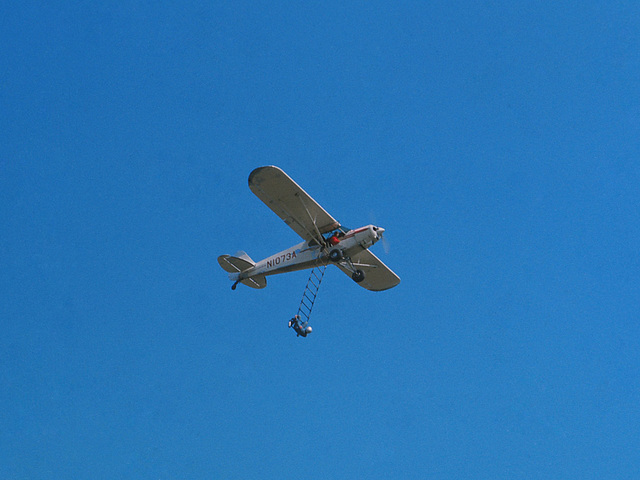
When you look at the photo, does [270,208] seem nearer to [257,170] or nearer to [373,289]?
[257,170]

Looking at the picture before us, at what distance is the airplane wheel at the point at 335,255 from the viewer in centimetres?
2605

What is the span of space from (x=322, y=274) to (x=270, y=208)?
3516 millimetres

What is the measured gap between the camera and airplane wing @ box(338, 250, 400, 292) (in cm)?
3002

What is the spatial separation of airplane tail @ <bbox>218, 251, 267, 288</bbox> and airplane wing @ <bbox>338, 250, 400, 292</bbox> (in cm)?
377

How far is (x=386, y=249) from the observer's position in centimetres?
2567

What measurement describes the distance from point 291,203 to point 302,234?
5.91 feet

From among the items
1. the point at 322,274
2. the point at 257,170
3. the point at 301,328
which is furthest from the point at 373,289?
the point at 257,170

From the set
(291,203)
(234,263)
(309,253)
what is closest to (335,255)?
(309,253)

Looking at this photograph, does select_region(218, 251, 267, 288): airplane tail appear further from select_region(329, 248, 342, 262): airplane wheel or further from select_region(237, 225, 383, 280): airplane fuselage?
select_region(329, 248, 342, 262): airplane wheel

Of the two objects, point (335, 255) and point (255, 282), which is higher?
point (255, 282)

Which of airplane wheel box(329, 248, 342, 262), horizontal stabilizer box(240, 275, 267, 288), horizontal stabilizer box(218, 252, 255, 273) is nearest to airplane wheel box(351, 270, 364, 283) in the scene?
airplane wheel box(329, 248, 342, 262)

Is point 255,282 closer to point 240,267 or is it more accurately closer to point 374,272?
point 240,267

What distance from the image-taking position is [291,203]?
25.6 meters

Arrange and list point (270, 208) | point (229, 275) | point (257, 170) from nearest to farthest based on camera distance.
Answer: point (257, 170), point (270, 208), point (229, 275)
